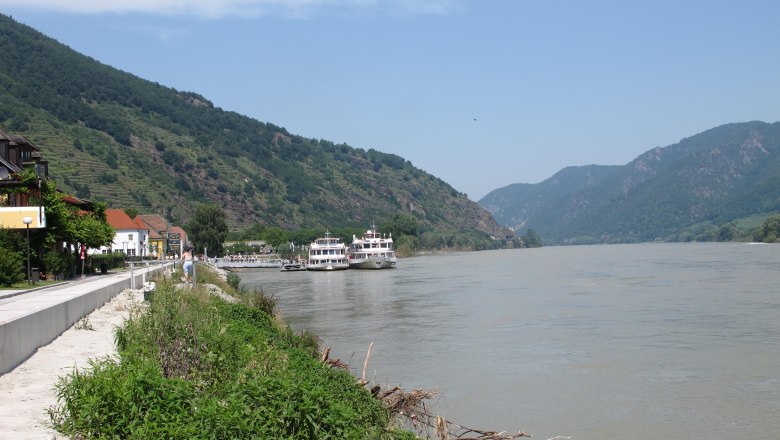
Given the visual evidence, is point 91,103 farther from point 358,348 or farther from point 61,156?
point 358,348

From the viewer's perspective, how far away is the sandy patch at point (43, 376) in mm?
9367

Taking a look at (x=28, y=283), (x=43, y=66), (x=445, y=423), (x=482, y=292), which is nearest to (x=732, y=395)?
(x=445, y=423)

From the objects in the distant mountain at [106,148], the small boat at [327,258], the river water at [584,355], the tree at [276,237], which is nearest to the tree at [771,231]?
the small boat at [327,258]

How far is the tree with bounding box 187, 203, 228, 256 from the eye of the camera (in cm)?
12000

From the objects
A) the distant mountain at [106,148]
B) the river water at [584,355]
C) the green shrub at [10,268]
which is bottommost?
the river water at [584,355]

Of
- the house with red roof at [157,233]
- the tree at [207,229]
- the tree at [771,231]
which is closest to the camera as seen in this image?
the house with red roof at [157,233]

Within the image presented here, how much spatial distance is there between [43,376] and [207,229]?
362 ft

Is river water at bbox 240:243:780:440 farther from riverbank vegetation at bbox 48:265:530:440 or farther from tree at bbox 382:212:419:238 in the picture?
tree at bbox 382:212:419:238

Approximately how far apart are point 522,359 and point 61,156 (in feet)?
384

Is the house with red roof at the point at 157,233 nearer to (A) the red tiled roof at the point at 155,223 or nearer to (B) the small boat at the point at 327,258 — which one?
(A) the red tiled roof at the point at 155,223

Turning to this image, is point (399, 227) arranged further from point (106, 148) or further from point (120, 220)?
point (120, 220)

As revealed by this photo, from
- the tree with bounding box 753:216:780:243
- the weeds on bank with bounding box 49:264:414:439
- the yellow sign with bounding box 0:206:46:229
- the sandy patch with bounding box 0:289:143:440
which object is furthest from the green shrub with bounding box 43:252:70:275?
the tree with bounding box 753:216:780:243

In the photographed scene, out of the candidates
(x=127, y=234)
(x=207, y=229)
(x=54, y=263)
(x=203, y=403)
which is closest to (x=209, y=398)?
(x=203, y=403)

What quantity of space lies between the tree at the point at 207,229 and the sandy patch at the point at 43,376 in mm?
100168
